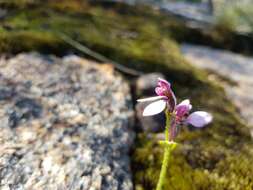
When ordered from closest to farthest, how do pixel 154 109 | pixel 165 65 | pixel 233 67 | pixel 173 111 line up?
1. pixel 154 109
2. pixel 173 111
3. pixel 165 65
4. pixel 233 67

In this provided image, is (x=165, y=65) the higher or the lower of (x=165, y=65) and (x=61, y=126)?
the lower

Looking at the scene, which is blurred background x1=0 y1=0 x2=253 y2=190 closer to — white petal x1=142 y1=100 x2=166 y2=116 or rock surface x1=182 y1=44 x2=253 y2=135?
rock surface x1=182 y1=44 x2=253 y2=135

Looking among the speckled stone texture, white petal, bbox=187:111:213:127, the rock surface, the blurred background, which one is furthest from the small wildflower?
the rock surface

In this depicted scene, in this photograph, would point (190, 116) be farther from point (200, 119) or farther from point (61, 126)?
point (61, 126)

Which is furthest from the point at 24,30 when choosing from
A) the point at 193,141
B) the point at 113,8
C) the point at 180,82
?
the point at 113,8

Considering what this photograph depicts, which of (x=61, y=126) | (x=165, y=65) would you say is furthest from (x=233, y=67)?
(x=61, y=126)

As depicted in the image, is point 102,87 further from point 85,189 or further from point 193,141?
point 85,189
